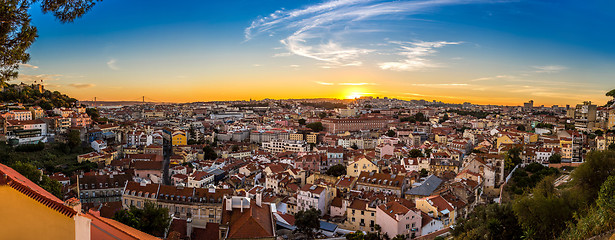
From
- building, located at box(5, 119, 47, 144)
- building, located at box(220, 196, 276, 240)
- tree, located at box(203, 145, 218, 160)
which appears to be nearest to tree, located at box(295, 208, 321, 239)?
building, located at box(220, 196, 276, 240)

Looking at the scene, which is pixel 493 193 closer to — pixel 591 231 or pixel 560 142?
pixel 560 142

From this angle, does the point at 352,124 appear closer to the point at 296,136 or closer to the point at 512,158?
the point at 296,136

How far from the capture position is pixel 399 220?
449 inches

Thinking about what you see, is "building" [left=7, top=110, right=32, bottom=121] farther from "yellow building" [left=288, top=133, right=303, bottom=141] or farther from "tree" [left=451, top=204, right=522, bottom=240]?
"tree" [left=451, top=204, right=522, bottom=240]

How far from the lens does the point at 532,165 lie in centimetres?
1859

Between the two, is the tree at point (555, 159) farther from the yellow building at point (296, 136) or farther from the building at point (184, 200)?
the yellow building at point (296, 136)

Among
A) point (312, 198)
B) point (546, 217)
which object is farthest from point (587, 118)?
point (546, 217)

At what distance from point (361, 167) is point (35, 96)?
3316cm

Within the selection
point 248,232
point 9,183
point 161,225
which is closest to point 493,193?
point 248,232

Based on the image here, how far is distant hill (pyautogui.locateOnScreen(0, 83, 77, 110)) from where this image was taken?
32125 mm

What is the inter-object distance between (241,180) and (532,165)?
14.7 metres

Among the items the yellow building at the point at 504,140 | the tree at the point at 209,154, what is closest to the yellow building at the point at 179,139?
the tree at the point at 209,154

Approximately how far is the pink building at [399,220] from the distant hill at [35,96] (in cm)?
3264

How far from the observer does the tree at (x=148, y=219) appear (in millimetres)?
8320
